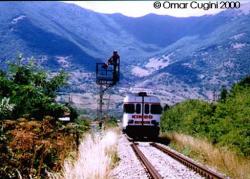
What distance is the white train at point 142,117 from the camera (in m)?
31.8

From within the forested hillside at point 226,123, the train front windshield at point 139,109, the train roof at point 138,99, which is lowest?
the forested hillside at point 226,123

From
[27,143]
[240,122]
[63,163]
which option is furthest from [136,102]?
[27,143]

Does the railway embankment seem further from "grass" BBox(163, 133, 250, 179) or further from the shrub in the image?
the shrub

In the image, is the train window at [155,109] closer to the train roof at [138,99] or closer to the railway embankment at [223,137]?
the train roof at [138,99]

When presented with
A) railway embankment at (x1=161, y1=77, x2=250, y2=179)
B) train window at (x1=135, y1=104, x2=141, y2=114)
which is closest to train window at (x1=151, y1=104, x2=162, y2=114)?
train window at (x1=135, y1=104, x2=141, y2=114)

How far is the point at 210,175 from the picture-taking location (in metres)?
14.2

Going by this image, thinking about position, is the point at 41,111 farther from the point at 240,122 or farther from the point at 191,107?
the point at 191,107

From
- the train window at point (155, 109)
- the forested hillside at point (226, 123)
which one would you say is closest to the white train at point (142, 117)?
the train window at point (155, 109)

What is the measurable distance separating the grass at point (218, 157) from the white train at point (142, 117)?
4289mm

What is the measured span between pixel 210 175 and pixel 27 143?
677 centimetres

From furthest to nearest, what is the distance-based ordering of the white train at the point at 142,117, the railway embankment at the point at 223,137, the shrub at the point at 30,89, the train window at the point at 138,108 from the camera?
the train window at the point at 138,108 → the white train at the point at 142,117 → the railway embankment at the point at 223,137 → the shrub at the point at 30,89

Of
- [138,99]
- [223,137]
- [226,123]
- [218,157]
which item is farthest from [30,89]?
[138,99]

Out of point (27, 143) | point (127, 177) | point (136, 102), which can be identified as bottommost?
point (127, 177)

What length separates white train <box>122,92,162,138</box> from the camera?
31.8 m
